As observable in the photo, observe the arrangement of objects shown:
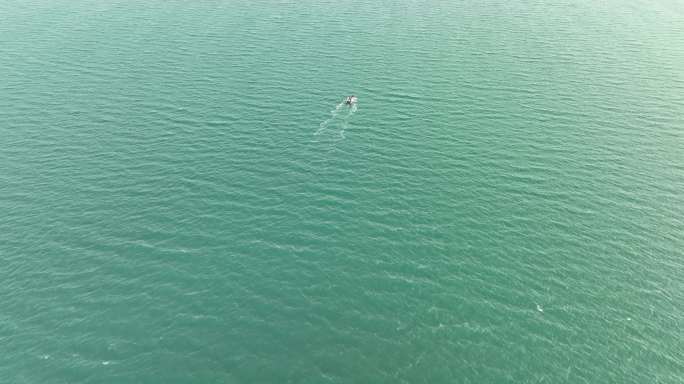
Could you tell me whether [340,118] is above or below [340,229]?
above

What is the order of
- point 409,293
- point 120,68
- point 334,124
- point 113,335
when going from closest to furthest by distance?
1. point 113,335
2. point 409,293
3. point 334,124
4. point 120,68

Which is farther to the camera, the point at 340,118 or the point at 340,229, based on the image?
the point at 340,118

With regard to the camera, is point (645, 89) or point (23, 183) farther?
point (645, 89)

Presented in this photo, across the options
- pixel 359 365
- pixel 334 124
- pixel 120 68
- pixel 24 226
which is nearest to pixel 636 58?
pixel 334 124

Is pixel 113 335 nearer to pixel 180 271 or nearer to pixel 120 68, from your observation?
pixel 180 271

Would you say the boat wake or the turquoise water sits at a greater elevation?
the boat wake

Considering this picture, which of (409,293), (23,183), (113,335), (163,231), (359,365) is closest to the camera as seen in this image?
(359,365)
